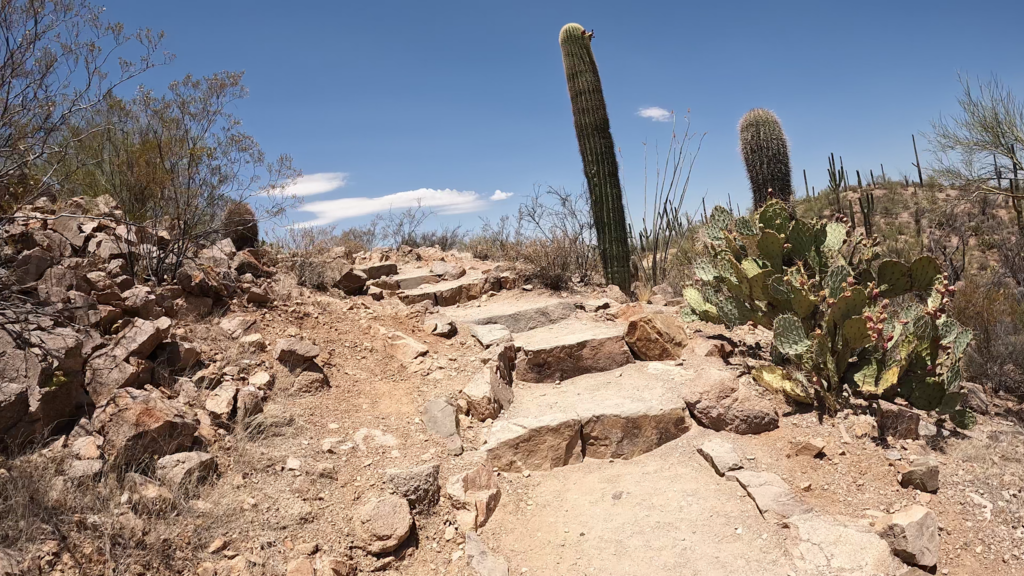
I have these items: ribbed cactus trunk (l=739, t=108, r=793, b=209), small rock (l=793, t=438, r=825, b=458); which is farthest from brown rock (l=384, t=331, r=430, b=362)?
ribbed cactus trunk (l=739, t=108, r=793, b=209)

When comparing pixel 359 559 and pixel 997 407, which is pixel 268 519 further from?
pixel 997 407

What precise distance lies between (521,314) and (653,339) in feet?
5.10

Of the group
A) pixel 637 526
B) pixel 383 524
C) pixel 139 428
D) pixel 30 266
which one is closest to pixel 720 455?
pixel 637 526

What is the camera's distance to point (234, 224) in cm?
681

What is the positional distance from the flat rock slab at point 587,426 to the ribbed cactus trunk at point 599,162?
346 centimetres

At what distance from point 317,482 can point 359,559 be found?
59cm

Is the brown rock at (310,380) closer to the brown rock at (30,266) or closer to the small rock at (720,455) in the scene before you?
the brown rock at (30,266)

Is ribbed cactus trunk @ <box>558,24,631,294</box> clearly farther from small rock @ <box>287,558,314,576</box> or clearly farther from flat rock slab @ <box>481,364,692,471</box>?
small rock @ <box>287,558,314,576</box>

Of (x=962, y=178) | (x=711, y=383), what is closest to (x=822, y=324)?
(x=711, y=383)

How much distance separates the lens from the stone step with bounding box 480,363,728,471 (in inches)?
163

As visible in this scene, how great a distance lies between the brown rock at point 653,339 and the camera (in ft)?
18.2

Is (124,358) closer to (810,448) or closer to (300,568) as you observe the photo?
(300,568)

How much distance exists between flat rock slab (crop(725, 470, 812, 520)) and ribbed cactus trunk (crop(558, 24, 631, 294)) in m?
4.61

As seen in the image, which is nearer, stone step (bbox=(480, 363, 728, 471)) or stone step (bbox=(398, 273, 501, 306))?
stone step (bbox=(480, 363, 728, 471))
